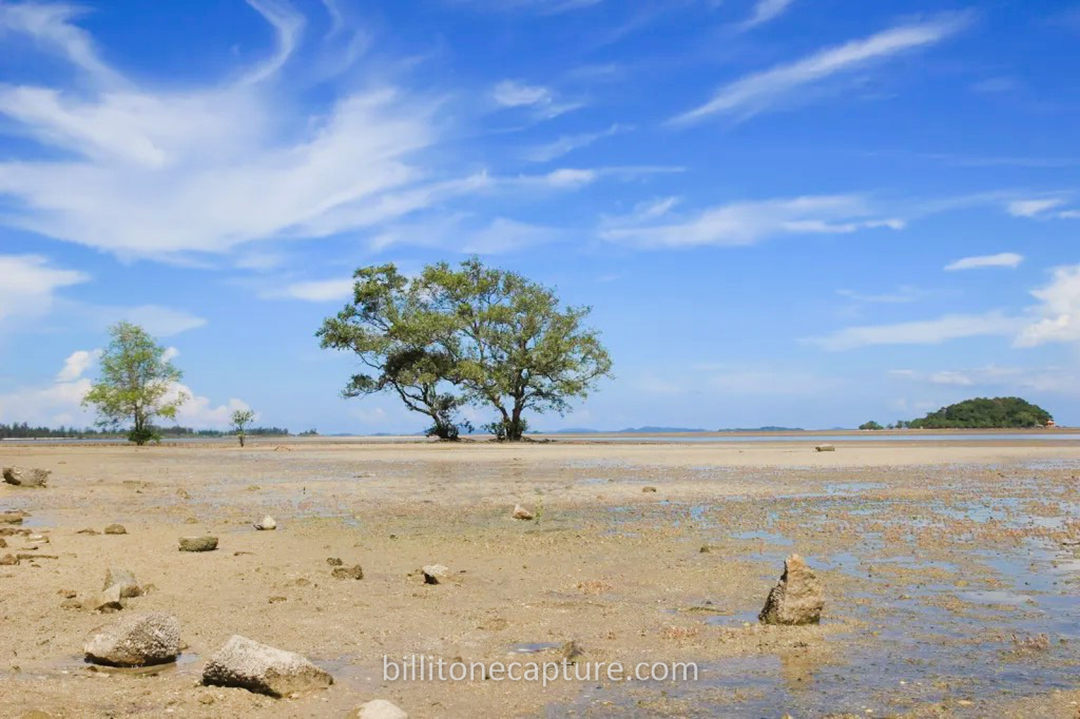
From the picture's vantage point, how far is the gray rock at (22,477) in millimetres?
23797

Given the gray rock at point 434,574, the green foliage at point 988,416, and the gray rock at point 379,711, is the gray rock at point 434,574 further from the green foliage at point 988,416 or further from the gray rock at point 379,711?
the green foliage at point 988,416

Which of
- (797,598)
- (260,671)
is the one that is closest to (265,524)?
(260,671)

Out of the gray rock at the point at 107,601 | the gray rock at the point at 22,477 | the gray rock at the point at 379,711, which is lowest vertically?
the gray rock at the point at 379,711

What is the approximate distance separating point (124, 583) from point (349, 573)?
8.39 feet

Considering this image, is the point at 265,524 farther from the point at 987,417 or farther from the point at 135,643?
the point at 987,417

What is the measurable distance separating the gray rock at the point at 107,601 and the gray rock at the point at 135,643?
175 centimetres

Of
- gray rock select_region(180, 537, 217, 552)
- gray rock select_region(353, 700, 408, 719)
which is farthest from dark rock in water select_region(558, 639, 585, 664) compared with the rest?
gray rock select_region(180, 537, 217, 552)

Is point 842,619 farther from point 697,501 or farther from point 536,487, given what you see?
point 536,487

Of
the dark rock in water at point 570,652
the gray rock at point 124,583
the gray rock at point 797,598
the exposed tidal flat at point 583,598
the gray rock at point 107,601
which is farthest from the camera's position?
the gray rock at point 124,583

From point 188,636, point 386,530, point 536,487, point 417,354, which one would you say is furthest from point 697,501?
point 417,354

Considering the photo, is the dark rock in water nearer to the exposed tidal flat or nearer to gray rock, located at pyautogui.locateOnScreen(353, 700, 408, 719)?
the exposed tidal flat

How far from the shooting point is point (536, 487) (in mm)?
23688

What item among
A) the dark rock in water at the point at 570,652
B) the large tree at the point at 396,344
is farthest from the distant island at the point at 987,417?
the dark rock in water at the point at 570,652

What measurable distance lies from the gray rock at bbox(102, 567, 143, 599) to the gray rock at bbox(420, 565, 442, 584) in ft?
10.5
